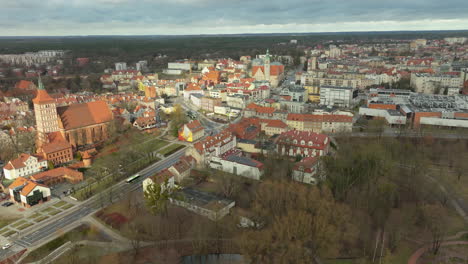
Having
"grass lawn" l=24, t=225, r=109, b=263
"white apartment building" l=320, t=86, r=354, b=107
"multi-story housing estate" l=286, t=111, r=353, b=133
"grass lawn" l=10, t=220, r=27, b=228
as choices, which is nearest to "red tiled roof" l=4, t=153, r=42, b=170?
"grass lawn" l=10, t=220, r=27, b=228

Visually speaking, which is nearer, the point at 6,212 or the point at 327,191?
the point at 327,191

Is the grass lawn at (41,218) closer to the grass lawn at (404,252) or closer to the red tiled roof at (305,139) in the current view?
the red tiled roof at (305,139)

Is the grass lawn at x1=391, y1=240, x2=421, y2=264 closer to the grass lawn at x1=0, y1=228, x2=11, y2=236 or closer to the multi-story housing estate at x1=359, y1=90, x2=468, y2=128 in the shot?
the grass lawn at x1=0, y1=228, x2=11, y2=236

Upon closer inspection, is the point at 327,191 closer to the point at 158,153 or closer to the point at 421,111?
the point at 158,153

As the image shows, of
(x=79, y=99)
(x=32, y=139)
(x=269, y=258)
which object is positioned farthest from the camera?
(x=79, y=99)

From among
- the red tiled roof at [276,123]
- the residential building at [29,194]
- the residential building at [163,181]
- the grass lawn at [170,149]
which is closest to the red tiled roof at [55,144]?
the residential building at [29,194]

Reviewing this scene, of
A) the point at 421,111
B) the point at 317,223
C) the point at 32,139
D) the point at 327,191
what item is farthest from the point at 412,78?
the point at 32,139
